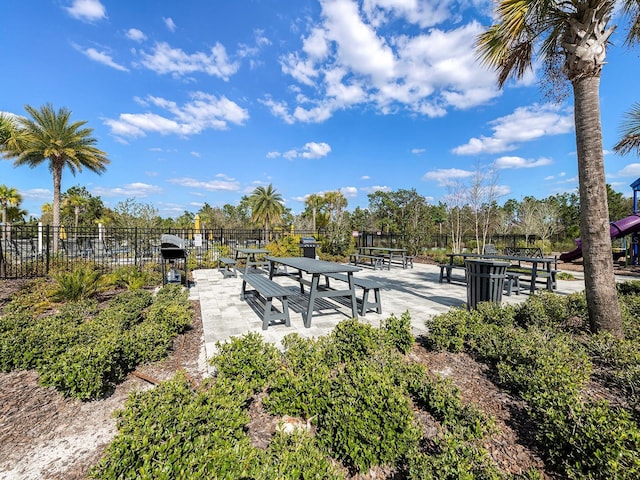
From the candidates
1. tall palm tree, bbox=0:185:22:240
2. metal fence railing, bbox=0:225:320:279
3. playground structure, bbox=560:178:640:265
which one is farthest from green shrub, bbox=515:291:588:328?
tall palm tree, bbox=0:185:22:240

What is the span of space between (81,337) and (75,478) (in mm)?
2010

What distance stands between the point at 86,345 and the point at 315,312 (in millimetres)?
3242

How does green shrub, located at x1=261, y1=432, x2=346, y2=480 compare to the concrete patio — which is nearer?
green shrub, located at x1=261, y1=432, x2=346, y2=480

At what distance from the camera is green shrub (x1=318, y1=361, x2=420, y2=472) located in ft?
5.86


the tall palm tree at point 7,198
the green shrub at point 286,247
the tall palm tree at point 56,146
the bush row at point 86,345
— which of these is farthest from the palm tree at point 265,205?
the bush row at point 86,345

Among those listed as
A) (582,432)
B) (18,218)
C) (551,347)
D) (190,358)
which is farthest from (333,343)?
(18,218)

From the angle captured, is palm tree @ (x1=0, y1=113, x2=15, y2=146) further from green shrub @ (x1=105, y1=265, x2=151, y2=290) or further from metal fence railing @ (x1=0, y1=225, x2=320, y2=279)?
green shrub @ (x1=105, y1=265, x2=151, y2=290)

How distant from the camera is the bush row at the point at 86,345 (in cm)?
242

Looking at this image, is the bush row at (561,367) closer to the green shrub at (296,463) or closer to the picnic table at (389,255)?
the green shrub at (296,463)

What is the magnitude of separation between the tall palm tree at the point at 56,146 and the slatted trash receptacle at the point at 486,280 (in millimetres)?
20594

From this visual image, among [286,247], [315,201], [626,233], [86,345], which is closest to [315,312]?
[86,345]

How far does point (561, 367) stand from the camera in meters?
2.38

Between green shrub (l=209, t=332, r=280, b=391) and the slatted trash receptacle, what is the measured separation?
3.56 metres

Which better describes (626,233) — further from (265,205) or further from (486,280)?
(265,205)
